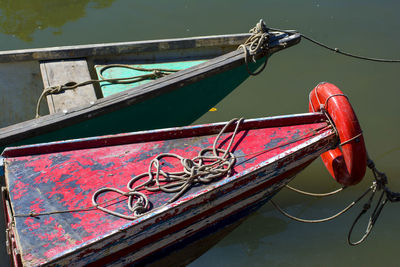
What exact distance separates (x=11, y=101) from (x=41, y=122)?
1.30 meters

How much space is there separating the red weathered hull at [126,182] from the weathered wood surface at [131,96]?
396 millimetres

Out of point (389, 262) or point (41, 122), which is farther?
point (389, 262)

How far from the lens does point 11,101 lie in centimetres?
499

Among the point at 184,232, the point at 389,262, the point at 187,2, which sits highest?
the point at 187,2

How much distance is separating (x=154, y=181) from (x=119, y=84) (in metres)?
1.57

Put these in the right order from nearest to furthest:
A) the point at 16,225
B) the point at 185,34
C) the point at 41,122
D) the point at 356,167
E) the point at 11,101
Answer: the point at 16,225
the point at 356,167
the point at 41,122
the point at 11,101
the point at 185,34

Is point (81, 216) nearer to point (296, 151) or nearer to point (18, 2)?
point (296, 151)

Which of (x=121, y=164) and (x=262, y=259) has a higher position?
(x=121, y=164)

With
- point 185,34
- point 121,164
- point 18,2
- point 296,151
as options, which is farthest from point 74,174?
point 18,2

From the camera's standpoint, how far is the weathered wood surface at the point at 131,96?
152 inches

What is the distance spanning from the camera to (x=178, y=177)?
324 cm

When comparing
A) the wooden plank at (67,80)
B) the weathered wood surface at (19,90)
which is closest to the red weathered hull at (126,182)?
the wooden plank at (67,80)

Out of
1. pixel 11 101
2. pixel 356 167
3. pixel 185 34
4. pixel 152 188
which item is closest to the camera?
pixel 152 188

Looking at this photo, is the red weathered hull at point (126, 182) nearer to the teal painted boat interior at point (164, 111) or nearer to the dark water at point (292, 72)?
the teal painted boat interior at point (164, 111)
